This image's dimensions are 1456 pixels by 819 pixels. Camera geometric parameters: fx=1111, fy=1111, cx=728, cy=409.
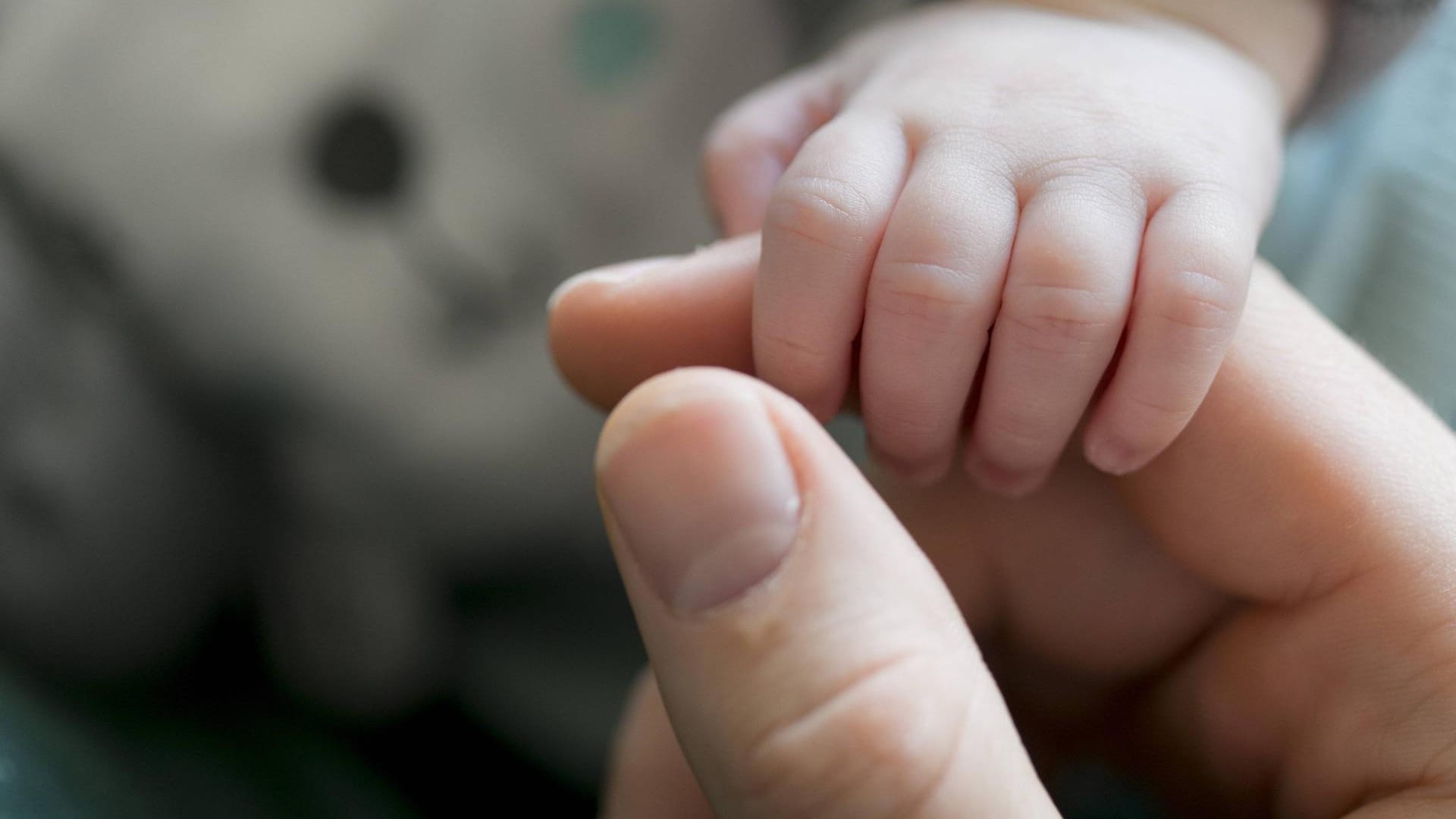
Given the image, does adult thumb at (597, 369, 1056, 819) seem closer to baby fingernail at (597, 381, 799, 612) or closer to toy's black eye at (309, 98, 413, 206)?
baby fingernail at (597, 381, 799, 612)

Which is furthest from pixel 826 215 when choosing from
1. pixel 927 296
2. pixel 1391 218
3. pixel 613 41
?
pixel 1391 218

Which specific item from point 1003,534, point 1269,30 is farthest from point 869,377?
point 1269,30

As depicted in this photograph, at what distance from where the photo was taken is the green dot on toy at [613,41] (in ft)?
2.20

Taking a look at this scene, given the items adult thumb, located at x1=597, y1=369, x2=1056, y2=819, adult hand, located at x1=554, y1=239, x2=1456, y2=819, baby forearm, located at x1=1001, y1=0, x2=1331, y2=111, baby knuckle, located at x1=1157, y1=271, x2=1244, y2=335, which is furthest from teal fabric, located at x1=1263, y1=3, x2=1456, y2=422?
adult thumb, located at x1=597, y1=369, x2=1056, y2=819

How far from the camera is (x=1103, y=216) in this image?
0.38 metres

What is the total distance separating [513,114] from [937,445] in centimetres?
38

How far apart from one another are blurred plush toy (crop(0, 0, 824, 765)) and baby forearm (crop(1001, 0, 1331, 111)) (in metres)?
0.22

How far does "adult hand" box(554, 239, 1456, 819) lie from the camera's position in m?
0.30

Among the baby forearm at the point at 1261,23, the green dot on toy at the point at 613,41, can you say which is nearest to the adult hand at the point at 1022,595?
the baby forearm at the point at 1261,23

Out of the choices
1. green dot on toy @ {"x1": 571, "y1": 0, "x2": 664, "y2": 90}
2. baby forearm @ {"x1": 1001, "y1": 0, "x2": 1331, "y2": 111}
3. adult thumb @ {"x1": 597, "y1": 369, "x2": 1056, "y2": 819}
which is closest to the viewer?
adult thumb @ {"x1": 597, "y1": 369, "x2": 1056, "y2": 819}

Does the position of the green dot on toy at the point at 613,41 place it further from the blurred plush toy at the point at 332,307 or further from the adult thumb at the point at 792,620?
the adult thumb at the point at 792,620

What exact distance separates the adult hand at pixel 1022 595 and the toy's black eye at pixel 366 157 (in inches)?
10.3

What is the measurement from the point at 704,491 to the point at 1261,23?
46 centimetres

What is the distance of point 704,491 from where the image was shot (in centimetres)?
31
